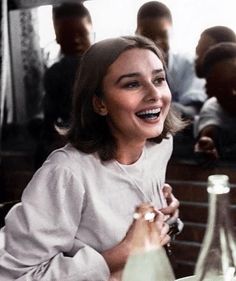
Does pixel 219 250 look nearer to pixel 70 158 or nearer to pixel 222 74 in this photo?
pixel 70 158

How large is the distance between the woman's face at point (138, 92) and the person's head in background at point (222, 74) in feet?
1.04

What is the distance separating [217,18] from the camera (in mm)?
1115

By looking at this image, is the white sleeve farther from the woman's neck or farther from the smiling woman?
the woman's neck

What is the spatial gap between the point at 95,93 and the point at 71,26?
1.55 feet

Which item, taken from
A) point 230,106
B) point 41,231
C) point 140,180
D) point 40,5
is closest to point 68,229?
point 41,231

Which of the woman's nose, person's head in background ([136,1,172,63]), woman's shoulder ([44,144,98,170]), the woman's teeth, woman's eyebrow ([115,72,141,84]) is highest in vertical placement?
person's head in background ([136,1,172,63])

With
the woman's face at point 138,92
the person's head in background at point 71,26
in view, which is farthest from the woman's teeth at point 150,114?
the person's head in background at point 71,26

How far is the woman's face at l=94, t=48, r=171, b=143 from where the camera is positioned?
0.80m

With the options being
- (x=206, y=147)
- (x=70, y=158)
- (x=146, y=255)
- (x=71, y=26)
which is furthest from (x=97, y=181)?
(x=71, y=26)

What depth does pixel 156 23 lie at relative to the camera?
1.14 meters

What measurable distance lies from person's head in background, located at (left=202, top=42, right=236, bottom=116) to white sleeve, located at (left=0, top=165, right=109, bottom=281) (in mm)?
494

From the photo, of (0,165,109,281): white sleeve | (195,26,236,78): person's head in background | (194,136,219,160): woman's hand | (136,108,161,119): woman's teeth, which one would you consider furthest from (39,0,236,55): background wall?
(0,165,109,281): white sleeve

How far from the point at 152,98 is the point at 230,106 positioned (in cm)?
40

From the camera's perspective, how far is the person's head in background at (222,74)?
3.59ft
